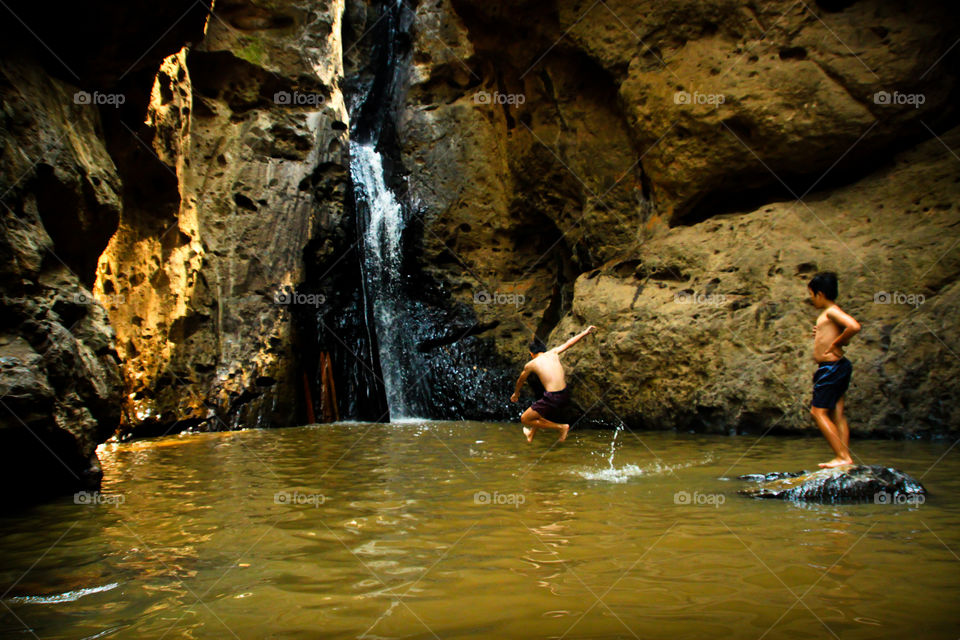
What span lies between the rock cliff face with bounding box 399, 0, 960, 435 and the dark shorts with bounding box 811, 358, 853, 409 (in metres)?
2.89

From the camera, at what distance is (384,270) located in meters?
14.4

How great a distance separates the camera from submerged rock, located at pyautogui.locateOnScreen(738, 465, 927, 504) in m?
3.87

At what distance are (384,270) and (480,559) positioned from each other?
39.5 ft

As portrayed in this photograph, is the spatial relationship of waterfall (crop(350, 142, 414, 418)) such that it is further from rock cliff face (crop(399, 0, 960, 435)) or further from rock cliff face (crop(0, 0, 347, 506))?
rock cliff face (crop(399, 0, 960, 435))

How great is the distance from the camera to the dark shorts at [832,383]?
4.82 meters

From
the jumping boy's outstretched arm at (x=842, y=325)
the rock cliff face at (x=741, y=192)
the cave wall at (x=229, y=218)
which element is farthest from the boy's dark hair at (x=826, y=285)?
the cave wall at (x=229, y=218)

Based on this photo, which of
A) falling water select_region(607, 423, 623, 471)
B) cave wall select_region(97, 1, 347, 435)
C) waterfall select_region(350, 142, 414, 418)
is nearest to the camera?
falling water select_region(607, 423, 623, 471)

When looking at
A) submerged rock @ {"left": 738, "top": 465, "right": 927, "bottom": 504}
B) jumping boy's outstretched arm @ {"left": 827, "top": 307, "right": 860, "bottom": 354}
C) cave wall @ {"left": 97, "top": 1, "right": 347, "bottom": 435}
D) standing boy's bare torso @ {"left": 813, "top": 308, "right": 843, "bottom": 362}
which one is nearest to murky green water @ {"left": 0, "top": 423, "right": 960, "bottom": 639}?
submerged rock @ {"left": 738, "top": 465, "right": 927, "bottom": 504}

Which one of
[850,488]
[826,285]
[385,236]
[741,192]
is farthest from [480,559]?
[385,236]

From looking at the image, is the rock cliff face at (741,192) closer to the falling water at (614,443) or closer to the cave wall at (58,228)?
the falling water at (614,443)

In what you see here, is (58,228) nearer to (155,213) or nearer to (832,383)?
(155,213)

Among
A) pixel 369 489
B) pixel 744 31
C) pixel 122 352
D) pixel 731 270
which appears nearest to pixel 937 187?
pixel 731 270

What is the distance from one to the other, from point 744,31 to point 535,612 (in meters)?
9.64

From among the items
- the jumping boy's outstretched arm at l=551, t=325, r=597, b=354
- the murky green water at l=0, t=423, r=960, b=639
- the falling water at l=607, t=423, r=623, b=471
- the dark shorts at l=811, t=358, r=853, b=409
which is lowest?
the falling water at l=607, t=423, r=623, b=471
